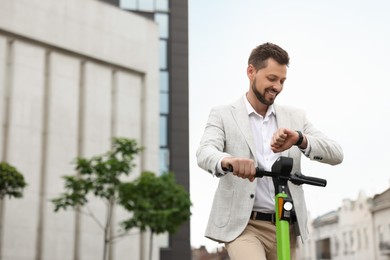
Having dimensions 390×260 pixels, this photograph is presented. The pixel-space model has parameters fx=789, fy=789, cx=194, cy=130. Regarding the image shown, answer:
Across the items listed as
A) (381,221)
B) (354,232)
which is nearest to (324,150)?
(381,221)

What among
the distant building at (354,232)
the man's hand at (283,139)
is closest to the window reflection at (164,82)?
the distant building at (354,232)

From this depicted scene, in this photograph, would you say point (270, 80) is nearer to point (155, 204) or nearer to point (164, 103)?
point (155, 204)

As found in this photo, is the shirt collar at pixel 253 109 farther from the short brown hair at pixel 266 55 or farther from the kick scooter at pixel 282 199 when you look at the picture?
the kick scooter at pixel 282 199

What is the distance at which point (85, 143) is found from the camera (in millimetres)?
47000

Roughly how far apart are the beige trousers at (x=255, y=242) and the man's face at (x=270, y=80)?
2.07 feet

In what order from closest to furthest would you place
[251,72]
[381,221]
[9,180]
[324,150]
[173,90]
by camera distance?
[324,150] < [251,72] < [9,180] < [173,90] < [381,221]

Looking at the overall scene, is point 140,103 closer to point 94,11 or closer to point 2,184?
point 94,11

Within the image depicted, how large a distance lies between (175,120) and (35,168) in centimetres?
1618

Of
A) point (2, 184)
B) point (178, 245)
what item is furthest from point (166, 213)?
point (178, 245)

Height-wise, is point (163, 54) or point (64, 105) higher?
point (163, 54)

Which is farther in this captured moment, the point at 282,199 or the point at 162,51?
the point at 162,51

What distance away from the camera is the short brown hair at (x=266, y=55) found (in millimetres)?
3992

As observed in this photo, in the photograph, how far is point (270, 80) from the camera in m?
3.97

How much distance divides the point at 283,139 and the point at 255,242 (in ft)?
1.98
